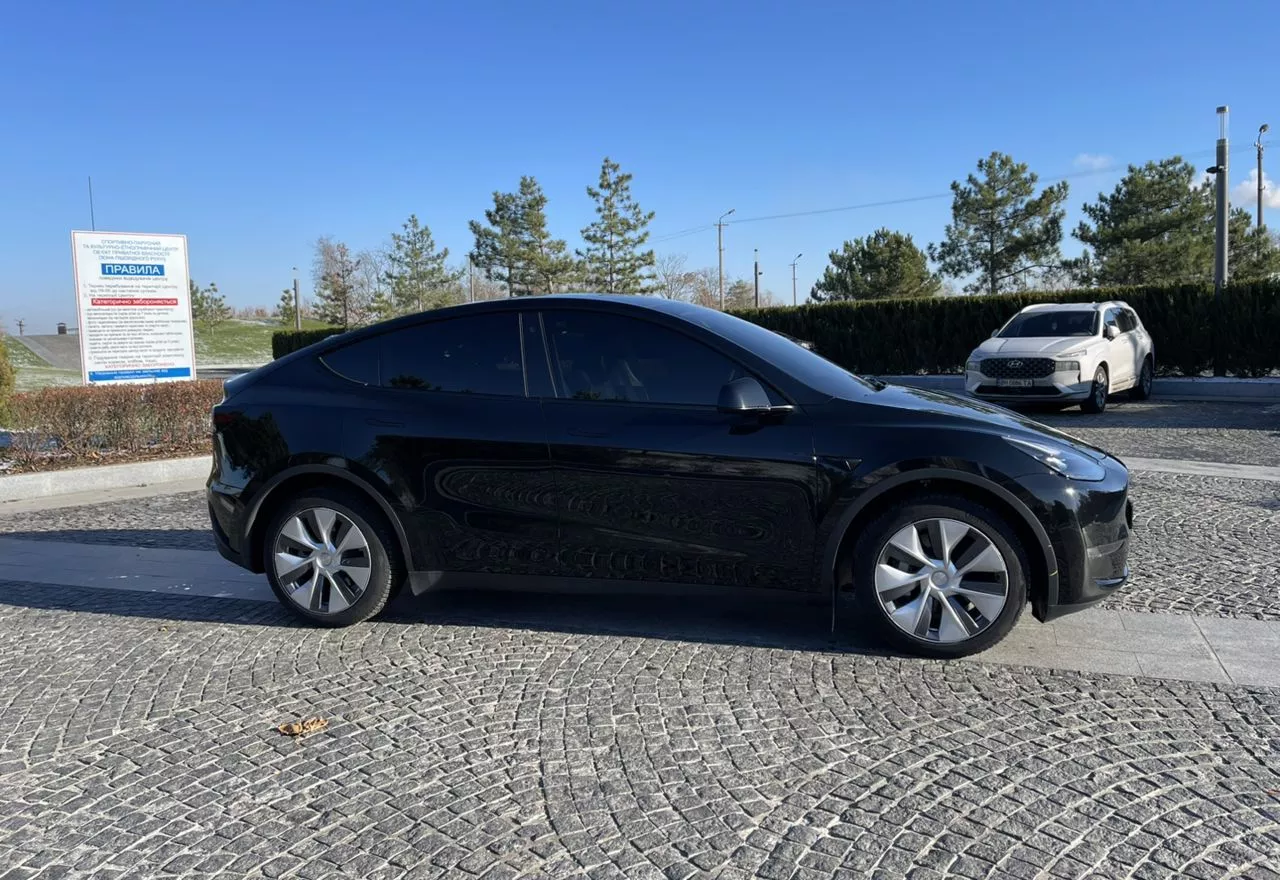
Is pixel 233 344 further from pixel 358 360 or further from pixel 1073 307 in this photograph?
pixel 358 360

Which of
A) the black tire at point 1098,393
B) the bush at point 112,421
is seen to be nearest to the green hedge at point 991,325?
the black tire at point 1098,393

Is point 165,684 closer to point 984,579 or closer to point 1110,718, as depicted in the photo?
point 984,579

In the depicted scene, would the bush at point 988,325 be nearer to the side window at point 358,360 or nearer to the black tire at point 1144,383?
the black tire at point 1144,383

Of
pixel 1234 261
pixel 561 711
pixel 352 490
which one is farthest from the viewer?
pixel 1234 261

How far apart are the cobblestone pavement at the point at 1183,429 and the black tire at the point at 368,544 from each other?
25.4 ft

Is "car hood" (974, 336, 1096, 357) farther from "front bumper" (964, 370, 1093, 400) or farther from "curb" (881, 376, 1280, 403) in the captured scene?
"curb" (881, 376, 1280, 403)

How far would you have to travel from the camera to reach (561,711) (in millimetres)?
3705

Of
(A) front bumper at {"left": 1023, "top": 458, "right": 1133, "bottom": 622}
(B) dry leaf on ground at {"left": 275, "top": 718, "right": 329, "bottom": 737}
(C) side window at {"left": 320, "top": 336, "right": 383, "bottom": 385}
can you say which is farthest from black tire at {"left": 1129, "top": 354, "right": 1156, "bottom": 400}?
A: (B) dry leaf on ground at {"left": 275, "top": 718, "right": 329, "bottom": 737}

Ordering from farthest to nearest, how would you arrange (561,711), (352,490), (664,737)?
(352,490) → (561,711) → (664,737)

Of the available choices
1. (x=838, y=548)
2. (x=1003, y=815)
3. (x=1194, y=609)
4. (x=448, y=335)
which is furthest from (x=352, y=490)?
(x=1194, y=609)

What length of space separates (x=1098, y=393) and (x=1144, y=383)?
107 inches

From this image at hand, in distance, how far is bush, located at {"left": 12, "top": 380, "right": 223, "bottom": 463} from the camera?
1028cm

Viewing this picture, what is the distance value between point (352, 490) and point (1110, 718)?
11.4 feet

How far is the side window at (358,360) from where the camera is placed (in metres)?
4.87
